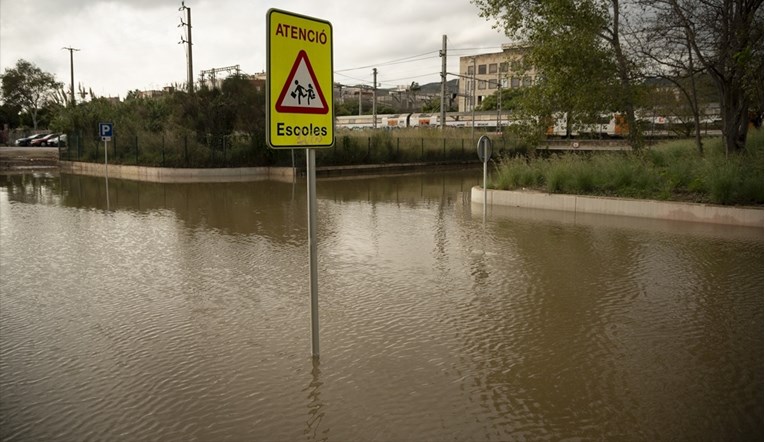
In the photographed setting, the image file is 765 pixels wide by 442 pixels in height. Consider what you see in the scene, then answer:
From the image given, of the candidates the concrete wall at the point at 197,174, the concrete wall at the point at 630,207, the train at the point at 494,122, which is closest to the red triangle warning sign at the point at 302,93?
the concrete wall at the point at 630,207

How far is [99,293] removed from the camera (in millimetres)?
8203

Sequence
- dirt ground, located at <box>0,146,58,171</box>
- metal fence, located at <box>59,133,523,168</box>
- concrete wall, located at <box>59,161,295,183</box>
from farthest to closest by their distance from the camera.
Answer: dirt ground, located at <box>0,146,58,171</box> < metal fence, located at <box>59,133,523,168</box> < concrete wall, located at <box>59,161,295,183</box>

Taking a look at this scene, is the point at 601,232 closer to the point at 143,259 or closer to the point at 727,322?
the point at 727,322

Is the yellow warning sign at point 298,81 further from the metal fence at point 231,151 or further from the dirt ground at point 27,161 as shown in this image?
the dirt ground at point 27,161

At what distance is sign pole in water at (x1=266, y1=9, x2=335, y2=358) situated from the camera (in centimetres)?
482

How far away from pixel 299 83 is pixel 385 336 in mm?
2759

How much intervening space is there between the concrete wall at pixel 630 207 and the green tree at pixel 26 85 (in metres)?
66.9

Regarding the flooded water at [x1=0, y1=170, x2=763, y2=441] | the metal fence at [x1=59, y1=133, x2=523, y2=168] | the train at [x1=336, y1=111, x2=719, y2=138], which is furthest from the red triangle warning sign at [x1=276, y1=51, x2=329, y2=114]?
the train at [x1=336, y1=111, x2=719, y2=138]

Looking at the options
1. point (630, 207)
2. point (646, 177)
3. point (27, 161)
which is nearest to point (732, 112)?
point (646, 177)

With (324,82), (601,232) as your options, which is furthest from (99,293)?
(601,232)

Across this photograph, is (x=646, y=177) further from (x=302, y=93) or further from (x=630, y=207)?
(x=302, y=93)

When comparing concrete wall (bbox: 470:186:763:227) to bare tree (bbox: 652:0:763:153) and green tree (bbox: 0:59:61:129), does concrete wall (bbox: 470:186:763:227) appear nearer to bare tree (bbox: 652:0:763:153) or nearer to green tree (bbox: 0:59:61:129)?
bare tree (bbox: 652:0:763:153)

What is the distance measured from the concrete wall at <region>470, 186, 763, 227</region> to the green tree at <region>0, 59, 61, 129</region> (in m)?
66.9

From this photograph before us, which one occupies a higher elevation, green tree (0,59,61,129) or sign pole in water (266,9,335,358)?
green tree (0,59,61,129)
